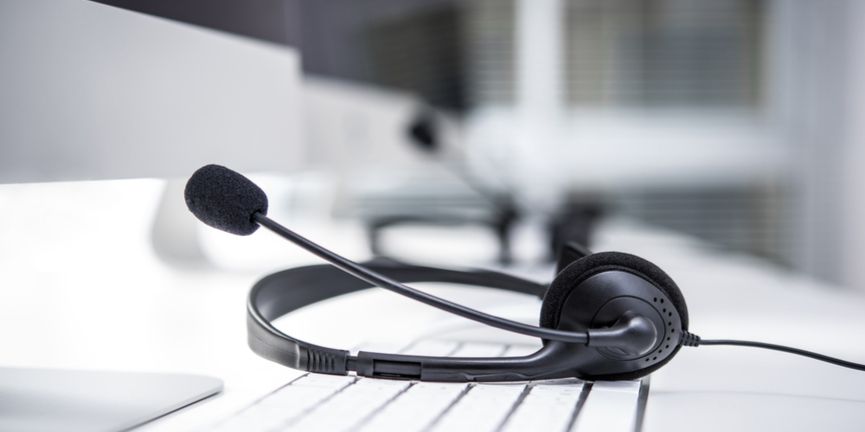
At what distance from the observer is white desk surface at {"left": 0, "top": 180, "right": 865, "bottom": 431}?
384 millimetres

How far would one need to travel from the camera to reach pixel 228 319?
2.01 feet

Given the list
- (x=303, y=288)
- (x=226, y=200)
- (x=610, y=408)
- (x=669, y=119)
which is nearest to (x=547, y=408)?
(x=610, y=408)

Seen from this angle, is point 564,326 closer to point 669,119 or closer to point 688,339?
point 688,339

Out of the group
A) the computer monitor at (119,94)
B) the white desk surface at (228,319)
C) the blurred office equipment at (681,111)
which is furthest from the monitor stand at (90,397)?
the blurred office equipment at (681,111)

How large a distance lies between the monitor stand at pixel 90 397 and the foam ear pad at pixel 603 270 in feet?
0.65

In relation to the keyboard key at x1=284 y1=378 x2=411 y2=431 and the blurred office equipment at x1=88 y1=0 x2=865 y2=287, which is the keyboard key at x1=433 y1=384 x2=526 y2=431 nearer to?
the keyboard key at x1=284 y1=378 x2=411 y2=431

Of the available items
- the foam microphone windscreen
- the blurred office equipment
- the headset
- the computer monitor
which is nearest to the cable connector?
the headset

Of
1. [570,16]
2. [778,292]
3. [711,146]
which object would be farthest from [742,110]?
[778,292]

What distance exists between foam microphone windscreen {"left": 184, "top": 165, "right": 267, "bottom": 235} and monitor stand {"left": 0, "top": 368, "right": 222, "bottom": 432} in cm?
9

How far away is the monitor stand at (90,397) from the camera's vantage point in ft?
1.11

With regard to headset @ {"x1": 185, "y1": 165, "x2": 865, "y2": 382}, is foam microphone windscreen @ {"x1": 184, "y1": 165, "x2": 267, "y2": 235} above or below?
above

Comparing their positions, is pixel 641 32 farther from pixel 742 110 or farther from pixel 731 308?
pixel 731 308

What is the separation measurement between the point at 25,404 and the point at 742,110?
350 centimetres

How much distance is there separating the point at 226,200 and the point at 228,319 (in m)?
0.26
